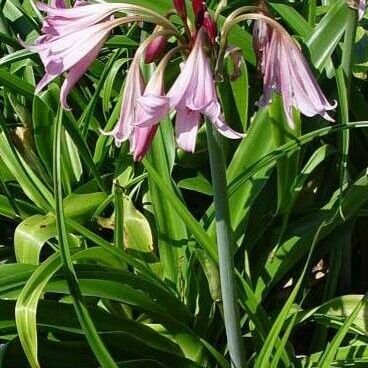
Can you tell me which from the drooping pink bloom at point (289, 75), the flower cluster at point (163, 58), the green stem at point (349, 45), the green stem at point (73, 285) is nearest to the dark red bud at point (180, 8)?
the flower cluster at point (163, 58)

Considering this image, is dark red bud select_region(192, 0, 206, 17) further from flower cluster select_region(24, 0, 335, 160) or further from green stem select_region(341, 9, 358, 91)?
green stem select_region(341, 9, 358, 91)

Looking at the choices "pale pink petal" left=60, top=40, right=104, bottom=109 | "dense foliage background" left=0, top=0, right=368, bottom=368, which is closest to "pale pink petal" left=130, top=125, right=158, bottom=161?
"pale pink petal" left=60, top=40, right=104, bottom=109

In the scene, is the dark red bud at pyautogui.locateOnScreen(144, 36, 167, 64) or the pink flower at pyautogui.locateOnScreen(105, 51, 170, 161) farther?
the dark red bud at pyautogui.locateOnScreen(144, 36, 167, 64)

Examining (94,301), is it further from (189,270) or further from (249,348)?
(249,348)

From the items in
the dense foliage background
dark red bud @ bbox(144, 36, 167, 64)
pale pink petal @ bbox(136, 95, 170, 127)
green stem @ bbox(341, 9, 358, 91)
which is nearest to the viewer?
pale pink petal @ bbox(136, 95, 170, 127)

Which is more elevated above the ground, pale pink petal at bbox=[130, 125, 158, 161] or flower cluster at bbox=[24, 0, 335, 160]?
flower cluster at bbox=[24, 0, 335, 160]

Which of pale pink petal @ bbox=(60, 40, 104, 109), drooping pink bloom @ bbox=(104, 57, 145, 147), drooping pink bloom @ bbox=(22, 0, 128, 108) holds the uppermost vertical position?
drooping pink bloom @ bbox=(22, 0, 128, 108)

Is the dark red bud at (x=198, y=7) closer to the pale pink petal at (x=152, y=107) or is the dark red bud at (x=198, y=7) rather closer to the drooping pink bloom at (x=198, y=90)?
the drooping pink bloom at (x=198, y=90)

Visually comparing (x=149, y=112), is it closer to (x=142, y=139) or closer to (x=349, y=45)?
(x=142, y=139)
